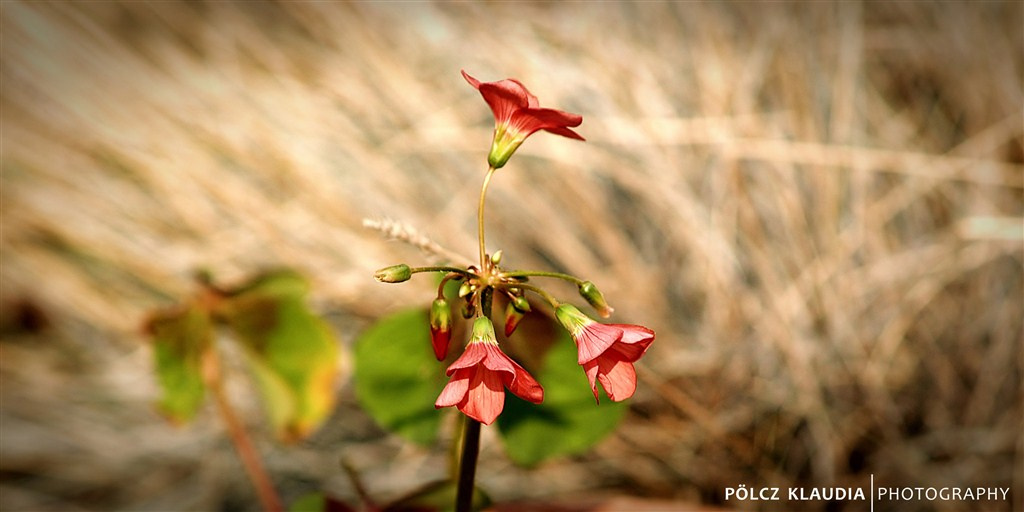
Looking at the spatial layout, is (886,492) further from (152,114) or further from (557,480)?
(152,114)

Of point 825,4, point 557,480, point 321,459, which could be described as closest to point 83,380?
point 321,459

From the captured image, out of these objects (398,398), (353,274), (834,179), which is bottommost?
(398,398)

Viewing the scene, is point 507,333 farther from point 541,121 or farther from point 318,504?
point 318,504

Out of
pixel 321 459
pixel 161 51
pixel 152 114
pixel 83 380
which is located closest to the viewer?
pixel 321 459

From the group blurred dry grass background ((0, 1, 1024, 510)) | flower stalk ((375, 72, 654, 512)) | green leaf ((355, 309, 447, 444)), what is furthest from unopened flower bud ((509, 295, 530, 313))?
blurred dry grass background ((0, 1, 1024, 510))

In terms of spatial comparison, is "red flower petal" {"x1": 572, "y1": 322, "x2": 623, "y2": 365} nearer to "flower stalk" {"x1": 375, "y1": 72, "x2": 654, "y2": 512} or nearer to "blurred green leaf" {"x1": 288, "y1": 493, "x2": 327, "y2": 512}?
"flower stalk" {"x1": 375, "y1": 72, "x2": 654, "y2": 512}

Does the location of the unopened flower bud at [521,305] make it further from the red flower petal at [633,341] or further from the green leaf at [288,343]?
the green leaf at [288,343]

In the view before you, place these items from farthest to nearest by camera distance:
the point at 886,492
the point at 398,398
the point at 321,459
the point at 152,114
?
1. the point at 152,114
2. the point at 321,459
3. the point at 886,492
4. the point at 398,398

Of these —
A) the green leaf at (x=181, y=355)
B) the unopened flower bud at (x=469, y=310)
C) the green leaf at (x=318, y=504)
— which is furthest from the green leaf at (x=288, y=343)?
the unopened flower bud at (x=469, y=310)
